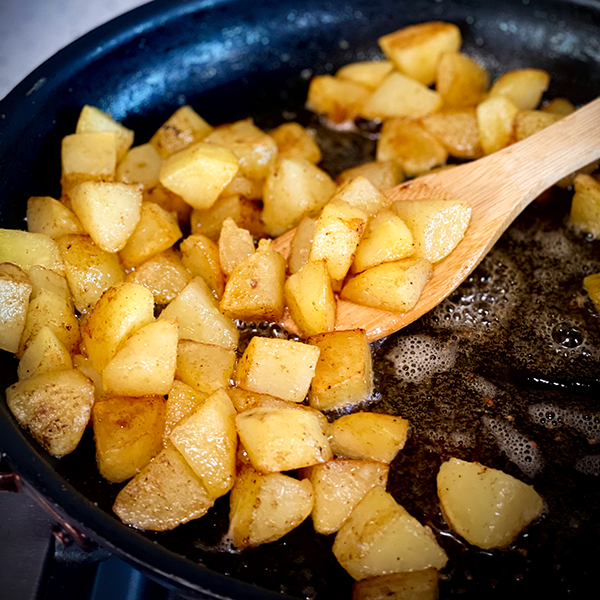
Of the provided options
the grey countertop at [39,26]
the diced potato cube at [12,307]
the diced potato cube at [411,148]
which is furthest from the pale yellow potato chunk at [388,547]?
the grey countertop at [39,26]

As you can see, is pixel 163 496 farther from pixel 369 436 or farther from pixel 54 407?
pixel 369 436

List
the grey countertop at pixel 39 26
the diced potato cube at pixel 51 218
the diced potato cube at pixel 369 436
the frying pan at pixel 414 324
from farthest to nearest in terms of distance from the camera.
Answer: the grey countertop at pixel 39 26 → the diced potato cube at pixel 51 218 → the diced potato cube at pixel 369 436 → the frying pan at pixel 414 324

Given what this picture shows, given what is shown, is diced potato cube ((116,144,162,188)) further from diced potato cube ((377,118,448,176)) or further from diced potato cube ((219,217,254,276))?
diced potato cube ((377,118,448,176))

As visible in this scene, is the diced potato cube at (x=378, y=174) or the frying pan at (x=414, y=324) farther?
the diced potato cube at (x=378, y=174)

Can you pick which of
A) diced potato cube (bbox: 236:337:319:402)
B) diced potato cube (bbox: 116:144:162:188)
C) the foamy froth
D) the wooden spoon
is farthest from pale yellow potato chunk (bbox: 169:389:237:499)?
diced potato cube (bbox: 116:144:162:188)

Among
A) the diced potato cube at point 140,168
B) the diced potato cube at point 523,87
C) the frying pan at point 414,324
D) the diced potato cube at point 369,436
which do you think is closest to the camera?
the frying pan at point 414,324

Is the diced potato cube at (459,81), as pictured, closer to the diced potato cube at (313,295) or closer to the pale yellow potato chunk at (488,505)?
the diced potato cube at (313,295)
